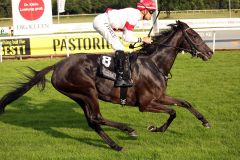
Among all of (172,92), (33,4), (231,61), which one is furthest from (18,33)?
(172,92)

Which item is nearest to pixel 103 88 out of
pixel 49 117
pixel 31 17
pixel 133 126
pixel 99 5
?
pixel 133 126

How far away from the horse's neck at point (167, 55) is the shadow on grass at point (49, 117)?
4.98 ft

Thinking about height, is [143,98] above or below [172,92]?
above

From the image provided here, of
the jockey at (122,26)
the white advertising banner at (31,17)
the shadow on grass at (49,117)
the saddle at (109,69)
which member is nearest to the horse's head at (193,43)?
the jockey at (122,26)

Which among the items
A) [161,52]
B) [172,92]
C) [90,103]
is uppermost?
[161,52]

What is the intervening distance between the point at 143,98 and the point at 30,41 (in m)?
13.1

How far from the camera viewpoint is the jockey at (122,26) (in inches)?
255

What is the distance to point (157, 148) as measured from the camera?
245 inches

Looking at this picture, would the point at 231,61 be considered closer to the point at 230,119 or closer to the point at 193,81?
the point at 193,81

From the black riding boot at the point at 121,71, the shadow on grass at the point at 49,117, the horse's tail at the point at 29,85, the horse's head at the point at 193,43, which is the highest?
the horse's head at the point at 193,43

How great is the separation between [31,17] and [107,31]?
14301mm

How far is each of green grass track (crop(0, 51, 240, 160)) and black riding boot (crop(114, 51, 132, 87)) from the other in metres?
0.93

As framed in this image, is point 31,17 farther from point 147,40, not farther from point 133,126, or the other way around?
point 147,40

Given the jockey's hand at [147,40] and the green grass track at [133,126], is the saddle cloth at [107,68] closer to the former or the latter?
the jockey's hand at [147,40]
